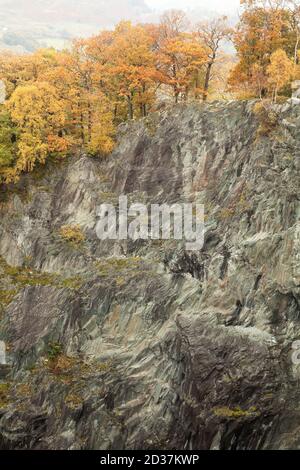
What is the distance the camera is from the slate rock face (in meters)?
26.2

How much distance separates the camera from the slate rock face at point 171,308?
26234mm

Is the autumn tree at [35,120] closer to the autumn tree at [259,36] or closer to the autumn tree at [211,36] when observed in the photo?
the autumn tree at [211,36]

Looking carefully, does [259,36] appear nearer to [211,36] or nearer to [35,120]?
[211,36]

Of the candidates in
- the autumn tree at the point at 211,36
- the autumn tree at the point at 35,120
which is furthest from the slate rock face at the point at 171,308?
the autumn tree at the point at 211,36

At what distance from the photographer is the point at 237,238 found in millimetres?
29156

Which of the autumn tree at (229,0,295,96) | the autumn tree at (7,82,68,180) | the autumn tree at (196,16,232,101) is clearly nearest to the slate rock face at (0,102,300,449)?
the autumn tree at (229,0,295,96)

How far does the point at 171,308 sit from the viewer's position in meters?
30.2

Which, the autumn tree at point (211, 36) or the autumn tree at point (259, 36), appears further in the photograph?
the autumn tree at point (211, 36)

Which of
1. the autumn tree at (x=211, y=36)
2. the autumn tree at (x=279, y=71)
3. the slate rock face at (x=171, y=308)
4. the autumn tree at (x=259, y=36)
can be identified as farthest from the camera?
the autumn tree at (x=211, y=36)

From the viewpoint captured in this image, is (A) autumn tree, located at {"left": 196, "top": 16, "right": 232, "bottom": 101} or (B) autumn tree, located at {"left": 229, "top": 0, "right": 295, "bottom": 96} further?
(A) autumn tree, located at {"left": 196, "top": 16, "right": 232, "bottom": 101}

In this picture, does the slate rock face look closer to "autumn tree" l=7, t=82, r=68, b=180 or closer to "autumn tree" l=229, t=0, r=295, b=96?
"autumn tree" l=229, t=0, r=295, b=96

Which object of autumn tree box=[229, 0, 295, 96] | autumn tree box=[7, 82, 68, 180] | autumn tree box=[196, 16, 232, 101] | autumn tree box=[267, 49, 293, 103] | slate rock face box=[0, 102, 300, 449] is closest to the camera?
slate rock face box=[0, 102, 300, 449]

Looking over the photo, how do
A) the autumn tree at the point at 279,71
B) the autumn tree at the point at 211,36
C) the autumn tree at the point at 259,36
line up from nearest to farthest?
the autumn tree at the point at 279,71
the autumn tree at the point at 259,36
the autumn tree at the point at 211,36

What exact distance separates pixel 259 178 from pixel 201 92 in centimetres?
1394
